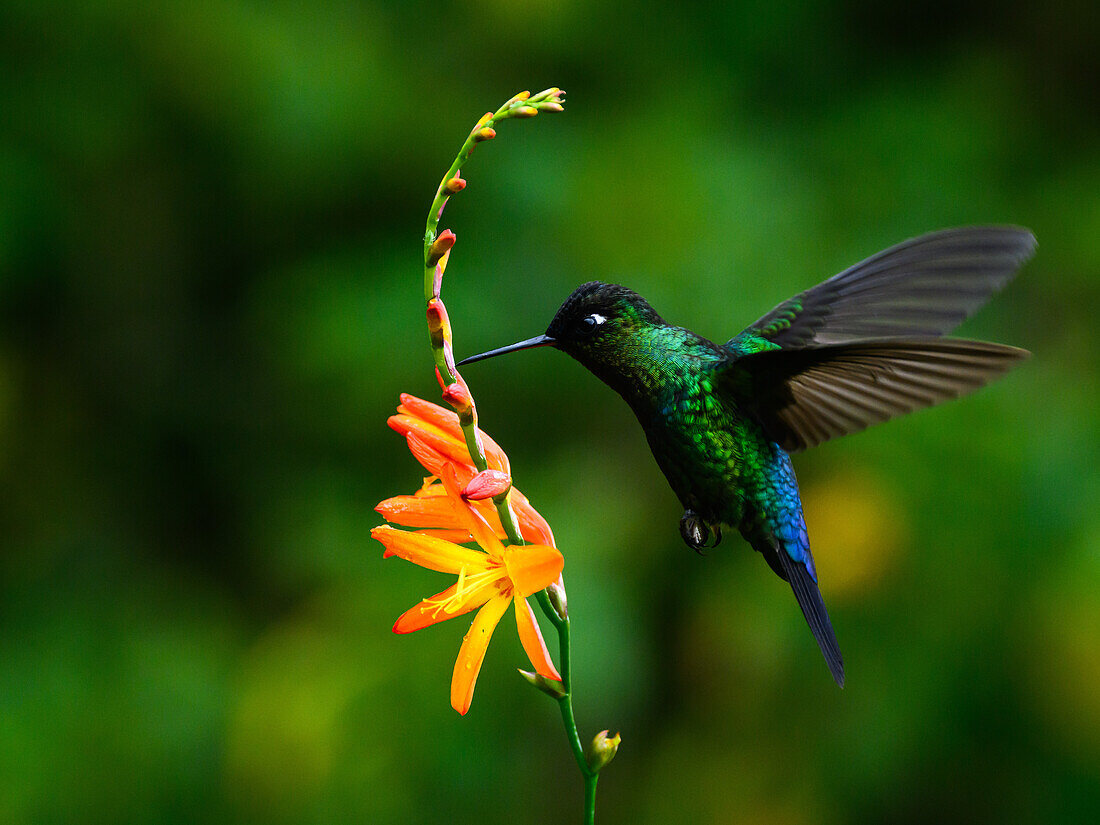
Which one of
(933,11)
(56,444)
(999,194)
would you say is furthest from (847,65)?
(56,444)

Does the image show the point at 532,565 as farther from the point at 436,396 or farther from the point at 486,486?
the point at 436,396

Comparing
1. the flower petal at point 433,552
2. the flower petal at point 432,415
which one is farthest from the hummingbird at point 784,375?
the flower petal at point 433,552


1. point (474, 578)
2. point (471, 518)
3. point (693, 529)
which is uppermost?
point (471, 518)

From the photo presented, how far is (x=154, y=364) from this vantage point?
4379mm

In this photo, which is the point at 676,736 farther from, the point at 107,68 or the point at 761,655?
the point at 107,68

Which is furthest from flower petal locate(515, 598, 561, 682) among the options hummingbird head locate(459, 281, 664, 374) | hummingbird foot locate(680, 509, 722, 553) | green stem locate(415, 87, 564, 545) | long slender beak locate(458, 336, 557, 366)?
hummingbird foot locate(680, 509, 722, 553)

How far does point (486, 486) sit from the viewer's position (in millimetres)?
1211

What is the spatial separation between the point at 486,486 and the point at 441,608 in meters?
0.22

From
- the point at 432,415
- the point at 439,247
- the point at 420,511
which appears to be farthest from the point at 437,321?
the point at 420,511

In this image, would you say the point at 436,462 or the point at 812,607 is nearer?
the point at 436,462

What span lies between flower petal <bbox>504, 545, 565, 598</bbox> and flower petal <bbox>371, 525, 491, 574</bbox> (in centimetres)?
16

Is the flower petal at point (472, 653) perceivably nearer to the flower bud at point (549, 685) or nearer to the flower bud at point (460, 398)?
the flower bud at point (549, 685)

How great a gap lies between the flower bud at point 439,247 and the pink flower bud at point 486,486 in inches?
9.6

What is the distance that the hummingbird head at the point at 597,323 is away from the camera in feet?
5.37
